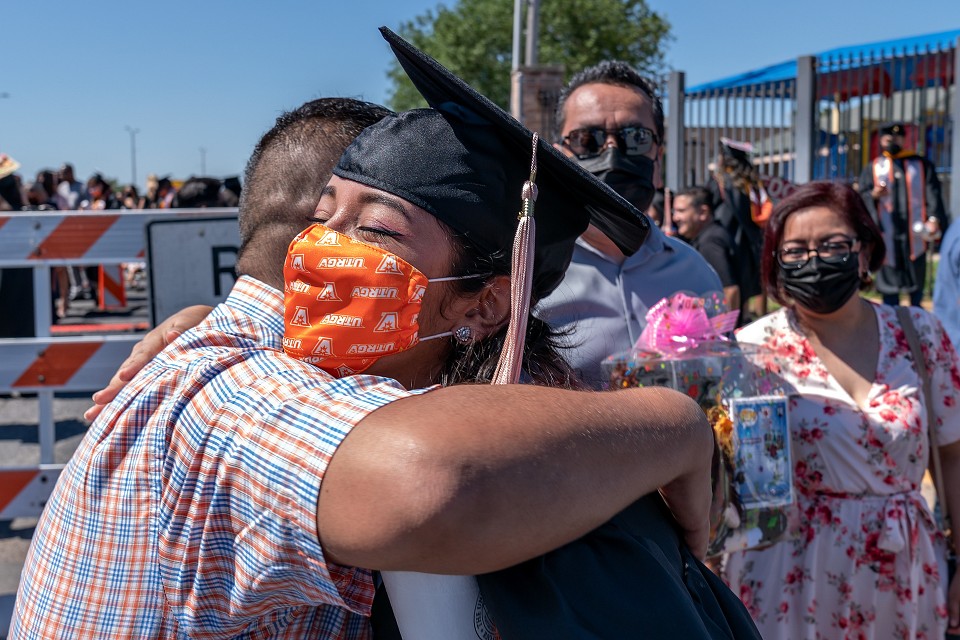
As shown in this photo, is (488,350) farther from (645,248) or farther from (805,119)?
(805,119)

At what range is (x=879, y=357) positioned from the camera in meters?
3.19

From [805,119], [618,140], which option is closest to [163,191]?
[805,119]

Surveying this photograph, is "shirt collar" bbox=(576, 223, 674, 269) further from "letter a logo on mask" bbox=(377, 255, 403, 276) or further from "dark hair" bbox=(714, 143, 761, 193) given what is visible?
"dark hair" bbox=(714, 143, 761, 193)

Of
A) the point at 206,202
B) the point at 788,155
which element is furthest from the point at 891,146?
the point at 206,202

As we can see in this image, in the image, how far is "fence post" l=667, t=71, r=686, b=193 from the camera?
45.7ft

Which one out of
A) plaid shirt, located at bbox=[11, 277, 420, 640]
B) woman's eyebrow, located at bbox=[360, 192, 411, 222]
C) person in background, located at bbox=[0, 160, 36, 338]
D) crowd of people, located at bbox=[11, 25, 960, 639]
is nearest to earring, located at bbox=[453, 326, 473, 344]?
crowd of people, located at bbox=[11, 25, 960, 639]

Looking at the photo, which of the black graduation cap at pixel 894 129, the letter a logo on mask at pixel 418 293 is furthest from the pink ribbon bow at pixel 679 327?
the black graduation cap at pixel 894 129

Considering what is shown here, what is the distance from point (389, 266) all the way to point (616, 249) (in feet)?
5.27

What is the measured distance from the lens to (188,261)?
3.92 m

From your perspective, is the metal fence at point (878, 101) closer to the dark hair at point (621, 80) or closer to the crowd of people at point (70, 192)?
the crowd of people at point (70, 192)

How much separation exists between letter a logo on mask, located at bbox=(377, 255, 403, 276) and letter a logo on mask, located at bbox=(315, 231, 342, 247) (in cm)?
8

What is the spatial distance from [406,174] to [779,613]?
2.43 metres

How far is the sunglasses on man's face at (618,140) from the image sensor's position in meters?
3.07

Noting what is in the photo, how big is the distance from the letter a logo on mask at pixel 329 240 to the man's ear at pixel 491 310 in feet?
0.91
